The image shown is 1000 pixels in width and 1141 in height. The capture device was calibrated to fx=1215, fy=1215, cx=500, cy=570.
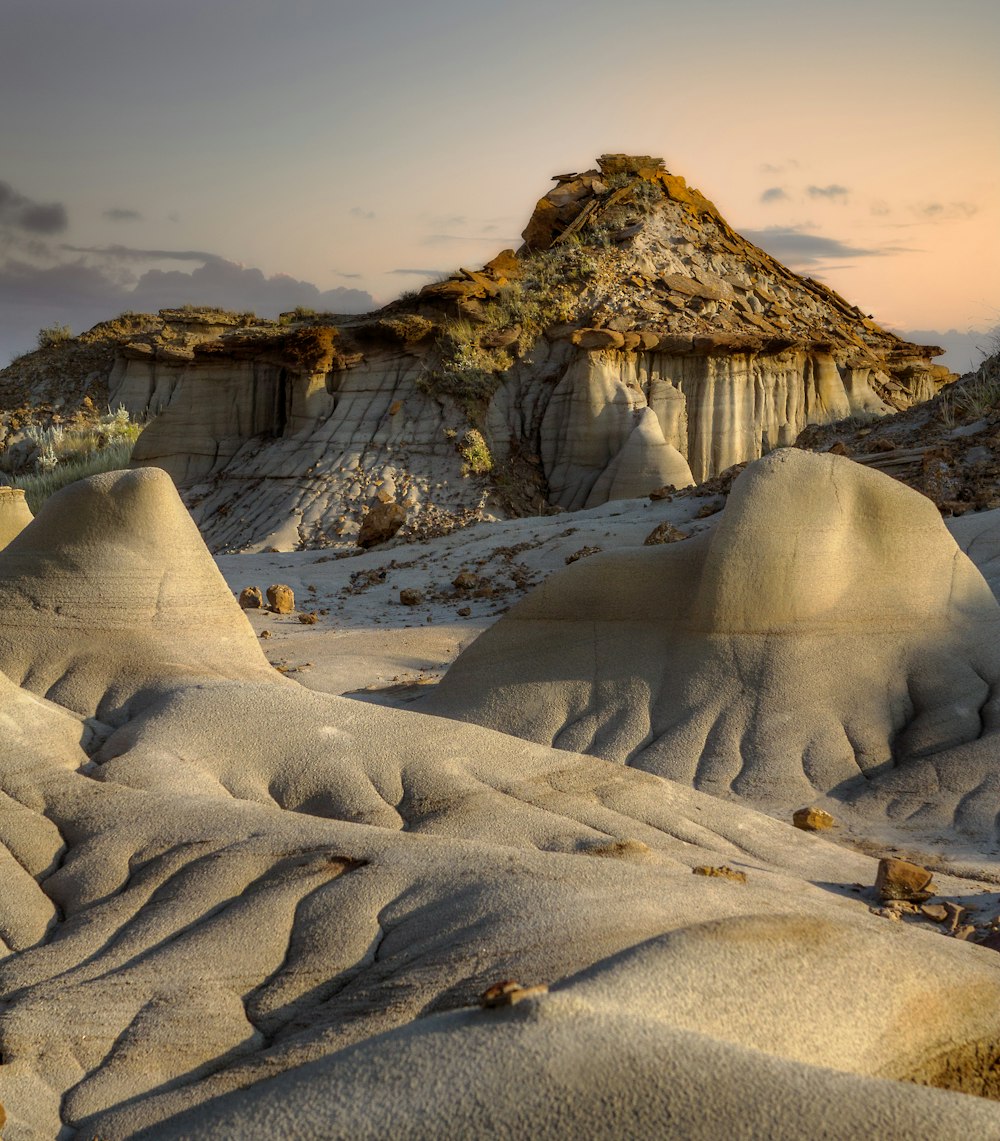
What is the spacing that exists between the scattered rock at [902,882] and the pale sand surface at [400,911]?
5.5 inches

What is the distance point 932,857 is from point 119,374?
28.7 metres

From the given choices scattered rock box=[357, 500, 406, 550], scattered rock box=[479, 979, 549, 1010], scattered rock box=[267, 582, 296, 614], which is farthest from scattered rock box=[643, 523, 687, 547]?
scattered rock box=[479, 979, 549, 1010]

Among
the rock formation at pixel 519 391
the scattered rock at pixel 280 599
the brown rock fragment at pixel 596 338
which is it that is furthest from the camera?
the brown rock fragment at pixel 596 338

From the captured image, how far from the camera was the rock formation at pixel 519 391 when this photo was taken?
2242cm

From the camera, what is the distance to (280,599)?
494 inches

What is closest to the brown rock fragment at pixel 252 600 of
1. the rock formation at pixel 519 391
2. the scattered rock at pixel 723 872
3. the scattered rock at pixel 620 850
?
the rock formation at pixel 519 391

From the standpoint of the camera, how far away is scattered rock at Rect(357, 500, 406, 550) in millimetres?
17078

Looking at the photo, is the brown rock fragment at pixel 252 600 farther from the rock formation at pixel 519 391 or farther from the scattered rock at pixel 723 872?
the scattered rock at pixel 723 872

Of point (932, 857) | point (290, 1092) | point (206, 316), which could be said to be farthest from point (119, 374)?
point (290, 1092)

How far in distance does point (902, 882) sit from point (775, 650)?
2.64m

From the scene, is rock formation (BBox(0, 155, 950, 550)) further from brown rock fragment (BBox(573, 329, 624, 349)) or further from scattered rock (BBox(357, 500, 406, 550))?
scattered rock (BBox(357, 500, 406, 550))

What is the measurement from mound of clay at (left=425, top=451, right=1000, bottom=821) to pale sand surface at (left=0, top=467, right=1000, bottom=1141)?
0.25ft

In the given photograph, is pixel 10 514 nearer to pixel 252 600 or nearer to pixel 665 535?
pixel 252 600

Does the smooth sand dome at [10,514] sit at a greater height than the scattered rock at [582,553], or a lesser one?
greater
